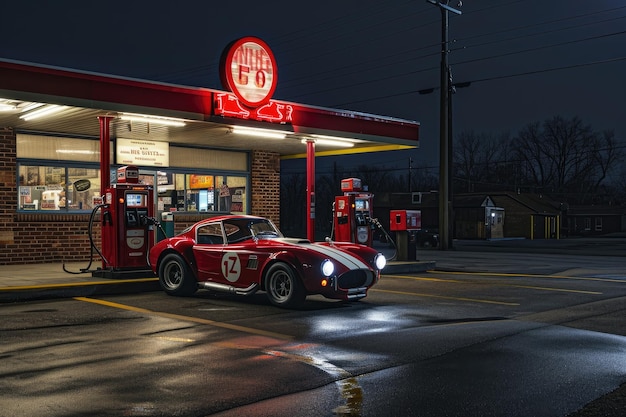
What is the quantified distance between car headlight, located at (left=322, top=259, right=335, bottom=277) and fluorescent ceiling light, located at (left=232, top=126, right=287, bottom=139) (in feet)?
22.4

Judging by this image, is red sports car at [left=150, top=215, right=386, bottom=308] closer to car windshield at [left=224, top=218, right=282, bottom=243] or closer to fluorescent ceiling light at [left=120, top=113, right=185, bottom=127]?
car windshield at [left=224, top=218, right=282, bottom=243]

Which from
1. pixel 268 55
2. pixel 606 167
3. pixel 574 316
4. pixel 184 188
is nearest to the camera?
pixel 574 316

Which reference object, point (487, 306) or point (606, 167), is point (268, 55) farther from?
point (606, 167)

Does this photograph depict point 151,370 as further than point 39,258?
No

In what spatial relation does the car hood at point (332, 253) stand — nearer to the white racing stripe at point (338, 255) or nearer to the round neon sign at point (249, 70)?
the white racing stripe at point (338, 255)

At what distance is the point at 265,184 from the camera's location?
2264cm

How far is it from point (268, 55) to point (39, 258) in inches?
306

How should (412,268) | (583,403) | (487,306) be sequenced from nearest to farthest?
(583,403) → (487,306) → (412,268)

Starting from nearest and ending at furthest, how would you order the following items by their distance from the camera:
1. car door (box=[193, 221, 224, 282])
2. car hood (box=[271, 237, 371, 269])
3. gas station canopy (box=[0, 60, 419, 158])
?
1. car hood (box=[271, 237, 371, 269])
2. car door (box=[193, 221, 224, 282])
3. gas station canopy (box=[0, 60, 419, 158])

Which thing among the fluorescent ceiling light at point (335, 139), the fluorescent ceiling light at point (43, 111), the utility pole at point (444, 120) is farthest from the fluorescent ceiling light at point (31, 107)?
the utility pole at point (444, 120)

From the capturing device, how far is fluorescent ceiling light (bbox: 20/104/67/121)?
1427 centimetres

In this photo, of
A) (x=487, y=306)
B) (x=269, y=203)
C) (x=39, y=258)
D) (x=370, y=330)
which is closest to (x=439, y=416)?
(x=370, y=330)

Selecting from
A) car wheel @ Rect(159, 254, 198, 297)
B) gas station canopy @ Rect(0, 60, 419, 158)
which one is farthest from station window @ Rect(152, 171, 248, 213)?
car wheel @ Rect(159, 254, 198, 297)

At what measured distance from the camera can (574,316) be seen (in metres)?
10.2
